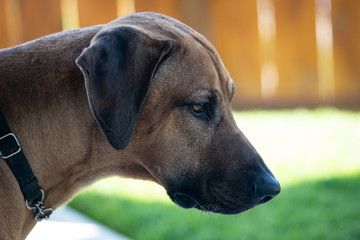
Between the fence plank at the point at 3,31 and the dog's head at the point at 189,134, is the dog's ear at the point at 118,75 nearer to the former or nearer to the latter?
the dog's head at the point at 189,134

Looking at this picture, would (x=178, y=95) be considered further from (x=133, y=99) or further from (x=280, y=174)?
(x=280, y=174)

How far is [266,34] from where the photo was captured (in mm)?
8766

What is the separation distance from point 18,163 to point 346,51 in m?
6.48

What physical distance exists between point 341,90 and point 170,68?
19.5 feet

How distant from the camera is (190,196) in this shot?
9.09 ft

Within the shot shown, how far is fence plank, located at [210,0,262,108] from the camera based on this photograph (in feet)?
29.0

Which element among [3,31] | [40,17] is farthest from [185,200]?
[3,31]

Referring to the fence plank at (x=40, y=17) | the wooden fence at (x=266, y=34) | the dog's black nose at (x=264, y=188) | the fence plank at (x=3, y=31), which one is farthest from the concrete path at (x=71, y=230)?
the fence plank at (x=3, y=31)

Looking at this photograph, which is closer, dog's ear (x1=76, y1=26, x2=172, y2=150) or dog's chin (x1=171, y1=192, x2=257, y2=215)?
dog's ear (x1=76, y1=26, x2=172, y2=150)

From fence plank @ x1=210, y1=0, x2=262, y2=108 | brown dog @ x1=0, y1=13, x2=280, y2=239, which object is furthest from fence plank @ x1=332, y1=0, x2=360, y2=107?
brown dog @ x1=0, y1=13, x2=280, y2=239

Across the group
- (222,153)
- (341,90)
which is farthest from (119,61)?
(341,90)

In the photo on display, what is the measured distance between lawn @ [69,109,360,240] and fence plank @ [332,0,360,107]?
156 centimetres

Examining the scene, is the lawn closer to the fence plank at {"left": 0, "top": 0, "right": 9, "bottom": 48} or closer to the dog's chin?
the dog's chin

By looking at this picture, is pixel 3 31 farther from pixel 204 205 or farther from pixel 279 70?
pixel 204 205
